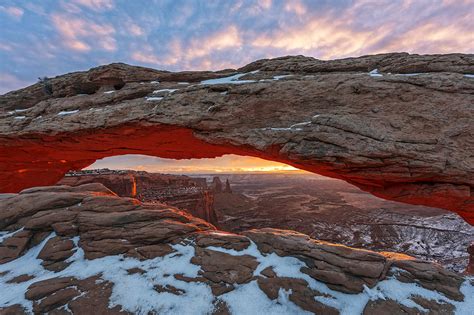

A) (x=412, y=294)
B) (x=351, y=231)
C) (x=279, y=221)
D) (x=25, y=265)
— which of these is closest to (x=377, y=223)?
(x=351, y=231)

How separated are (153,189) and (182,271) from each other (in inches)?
1731

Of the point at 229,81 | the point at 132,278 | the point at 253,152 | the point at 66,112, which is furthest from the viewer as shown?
the point at 66,112

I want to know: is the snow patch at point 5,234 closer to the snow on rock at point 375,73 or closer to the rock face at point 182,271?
the rock face at point 182,271

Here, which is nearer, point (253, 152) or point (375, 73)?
point (375, 73)

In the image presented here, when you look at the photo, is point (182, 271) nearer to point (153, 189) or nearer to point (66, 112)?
point (66, 112)

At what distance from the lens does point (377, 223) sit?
5412 cm

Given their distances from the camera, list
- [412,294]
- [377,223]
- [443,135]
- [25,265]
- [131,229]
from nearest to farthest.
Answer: [412,294]
[25,265]
[443,135]
[131,229]
[377,223]

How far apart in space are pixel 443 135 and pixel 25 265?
17112 millimetres

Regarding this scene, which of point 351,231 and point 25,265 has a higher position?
point 25,265

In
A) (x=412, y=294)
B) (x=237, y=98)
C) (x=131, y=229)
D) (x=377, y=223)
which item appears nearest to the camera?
(x=412, y=294)

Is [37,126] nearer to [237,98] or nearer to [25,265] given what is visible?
[25,265]


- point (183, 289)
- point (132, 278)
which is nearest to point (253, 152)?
point (183, 289)

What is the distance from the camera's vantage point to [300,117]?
32.1 feet

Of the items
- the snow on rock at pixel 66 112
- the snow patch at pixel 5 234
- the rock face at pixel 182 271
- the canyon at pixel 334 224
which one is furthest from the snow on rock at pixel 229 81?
the canyon at pixel 334 224
